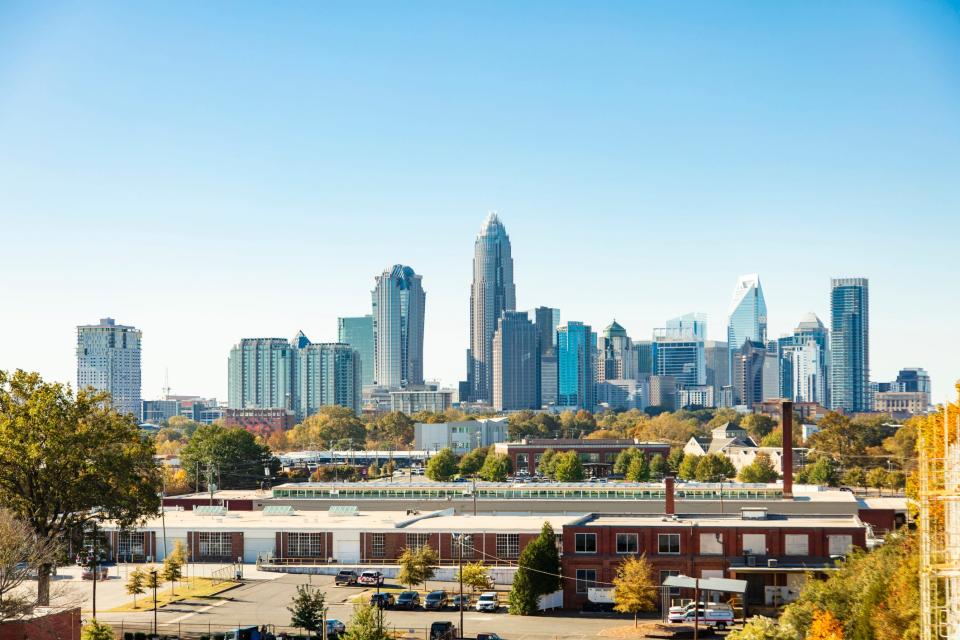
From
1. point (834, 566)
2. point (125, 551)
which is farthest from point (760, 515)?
point (125, 551)

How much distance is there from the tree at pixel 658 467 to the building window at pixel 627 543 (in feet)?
193

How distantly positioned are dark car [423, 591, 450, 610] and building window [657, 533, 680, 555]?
30.8ft

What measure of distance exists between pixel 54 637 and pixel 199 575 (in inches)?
870

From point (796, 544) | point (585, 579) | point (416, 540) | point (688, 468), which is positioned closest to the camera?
point (585, 579)

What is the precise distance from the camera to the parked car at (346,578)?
5376cm

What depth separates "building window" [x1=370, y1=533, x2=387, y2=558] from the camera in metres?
58.2

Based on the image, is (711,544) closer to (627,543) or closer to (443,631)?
(627,543)

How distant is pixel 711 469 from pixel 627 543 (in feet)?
176

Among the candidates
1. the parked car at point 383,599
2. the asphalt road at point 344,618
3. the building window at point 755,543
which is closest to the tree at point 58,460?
the asphalt road at point 344,618

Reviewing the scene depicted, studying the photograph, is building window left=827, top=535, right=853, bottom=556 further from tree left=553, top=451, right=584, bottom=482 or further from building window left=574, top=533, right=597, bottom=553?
tree left=553, top=451, right=584, bottom=482

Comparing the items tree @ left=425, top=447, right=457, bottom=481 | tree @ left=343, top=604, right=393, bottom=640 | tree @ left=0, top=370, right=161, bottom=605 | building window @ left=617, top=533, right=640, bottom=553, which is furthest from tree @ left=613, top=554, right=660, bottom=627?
tree @ left=425, top=447, right=457, bottom=481

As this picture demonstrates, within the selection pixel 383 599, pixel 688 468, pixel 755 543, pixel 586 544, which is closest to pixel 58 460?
pixel 383 599

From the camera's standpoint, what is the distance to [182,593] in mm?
51719

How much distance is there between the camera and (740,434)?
136875mm
